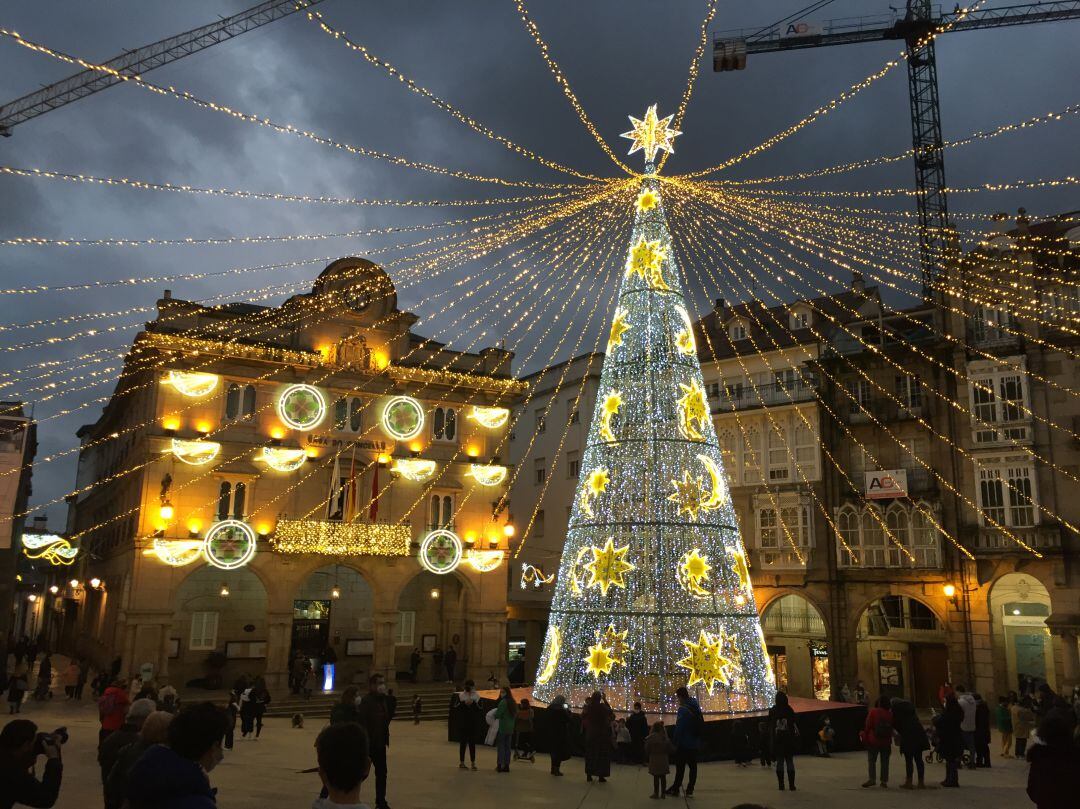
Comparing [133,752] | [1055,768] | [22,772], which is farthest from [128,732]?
[1055,768]

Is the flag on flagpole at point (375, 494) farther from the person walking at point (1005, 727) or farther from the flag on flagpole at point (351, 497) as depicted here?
the person walking at point (1005, 727)

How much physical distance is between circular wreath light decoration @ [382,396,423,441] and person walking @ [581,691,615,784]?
60.2 ft

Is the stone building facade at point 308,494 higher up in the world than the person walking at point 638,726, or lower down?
higher up

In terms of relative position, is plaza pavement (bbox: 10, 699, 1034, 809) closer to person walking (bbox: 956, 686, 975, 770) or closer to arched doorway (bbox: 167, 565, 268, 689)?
person walking (bbox: 956, 686, 975, 770)

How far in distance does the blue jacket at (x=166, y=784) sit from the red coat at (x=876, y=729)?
12.2 m

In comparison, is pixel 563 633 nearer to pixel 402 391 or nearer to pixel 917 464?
pixel 402 391

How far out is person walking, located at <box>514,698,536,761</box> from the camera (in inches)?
625

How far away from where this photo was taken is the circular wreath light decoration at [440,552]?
95.9 feet

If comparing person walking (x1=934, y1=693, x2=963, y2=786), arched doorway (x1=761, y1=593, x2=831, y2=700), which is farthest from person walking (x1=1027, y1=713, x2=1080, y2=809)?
arched doorway (x1=761, y1=593, x2=831, y2=700)

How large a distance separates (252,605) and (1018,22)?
119 ft

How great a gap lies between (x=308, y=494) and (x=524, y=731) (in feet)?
50.6

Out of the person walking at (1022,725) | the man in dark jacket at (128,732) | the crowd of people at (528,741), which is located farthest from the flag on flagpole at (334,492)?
the man in dark jacket at (128,732)

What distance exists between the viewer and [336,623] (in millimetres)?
31984

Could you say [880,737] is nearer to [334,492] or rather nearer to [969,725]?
[969,725]
